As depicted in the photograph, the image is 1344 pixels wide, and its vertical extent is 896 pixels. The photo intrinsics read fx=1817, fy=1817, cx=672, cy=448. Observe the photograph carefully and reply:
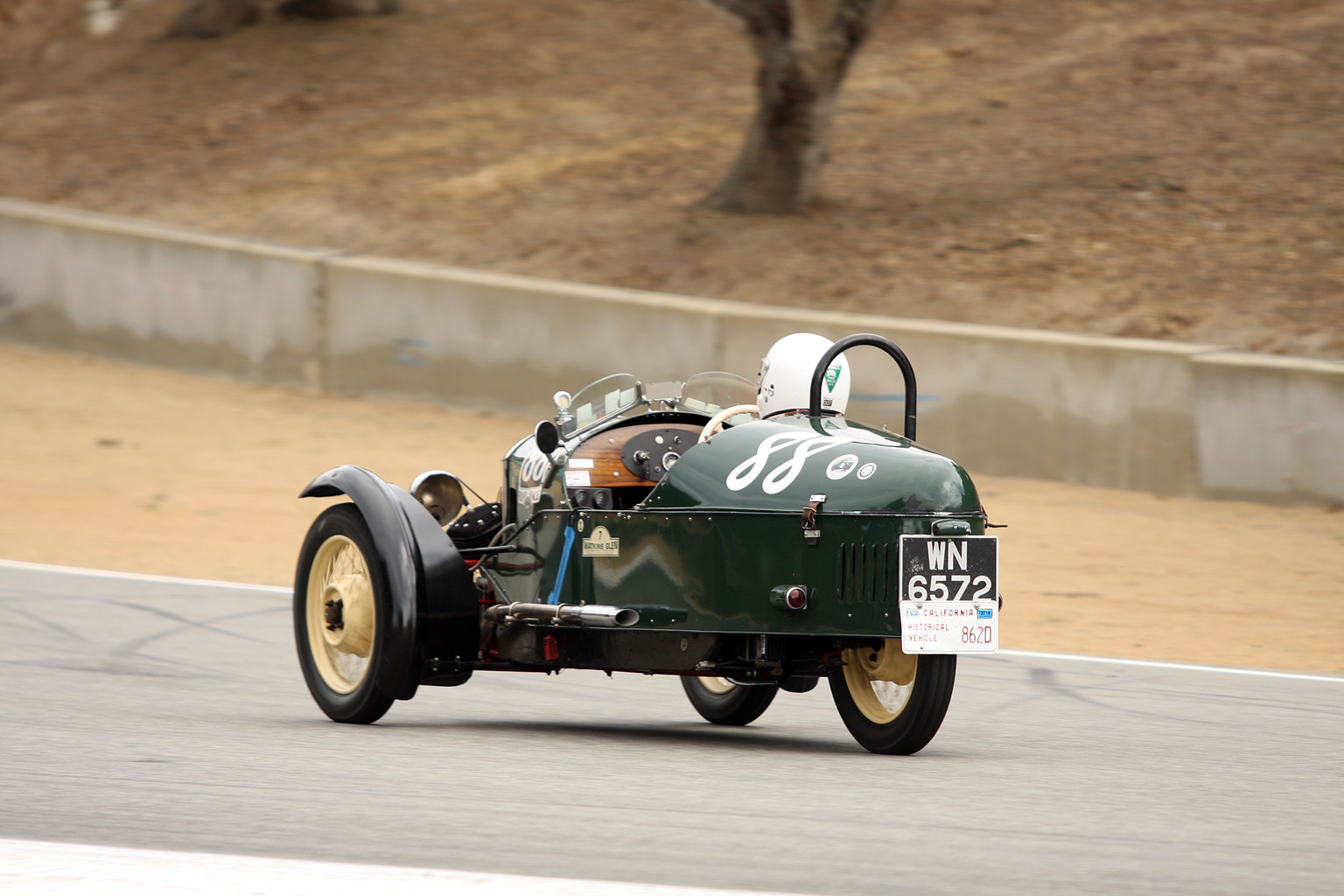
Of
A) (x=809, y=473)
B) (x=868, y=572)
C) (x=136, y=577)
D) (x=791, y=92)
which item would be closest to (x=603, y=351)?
(x=791, y=92)

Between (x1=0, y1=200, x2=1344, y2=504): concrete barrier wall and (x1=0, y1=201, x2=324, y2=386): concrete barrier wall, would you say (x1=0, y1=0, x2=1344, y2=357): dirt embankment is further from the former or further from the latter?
(x1=0, y1=201, x2=324, y2=386): concrete barrier wall

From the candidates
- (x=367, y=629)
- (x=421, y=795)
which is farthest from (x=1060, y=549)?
(x=421, y=795)

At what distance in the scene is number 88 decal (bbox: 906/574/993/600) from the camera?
20.1ft

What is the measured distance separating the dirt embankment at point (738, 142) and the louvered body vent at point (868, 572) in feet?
32.6

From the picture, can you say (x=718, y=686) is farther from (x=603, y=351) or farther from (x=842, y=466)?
(x=603, y=351)

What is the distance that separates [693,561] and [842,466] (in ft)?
2.14

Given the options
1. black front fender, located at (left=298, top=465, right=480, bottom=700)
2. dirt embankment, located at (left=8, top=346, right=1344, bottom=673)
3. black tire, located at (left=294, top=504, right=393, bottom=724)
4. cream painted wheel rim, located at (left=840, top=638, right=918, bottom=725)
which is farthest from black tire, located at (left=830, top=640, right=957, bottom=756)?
dirt embankment, located at (left=8, top=346, right=1344, bottom=673)

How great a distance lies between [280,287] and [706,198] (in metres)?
4.66

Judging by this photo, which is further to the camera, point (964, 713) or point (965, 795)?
point (964, 713)

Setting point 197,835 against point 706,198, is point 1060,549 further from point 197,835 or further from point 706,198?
point 197,835

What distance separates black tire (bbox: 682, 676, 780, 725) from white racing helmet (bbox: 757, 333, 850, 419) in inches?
56.3

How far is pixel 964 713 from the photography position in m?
8.22

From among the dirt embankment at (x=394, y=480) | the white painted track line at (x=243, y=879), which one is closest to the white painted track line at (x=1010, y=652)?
the dirt embankment at (x=394, y=480)

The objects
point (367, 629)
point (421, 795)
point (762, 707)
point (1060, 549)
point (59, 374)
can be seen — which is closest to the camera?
point (421, 795)
